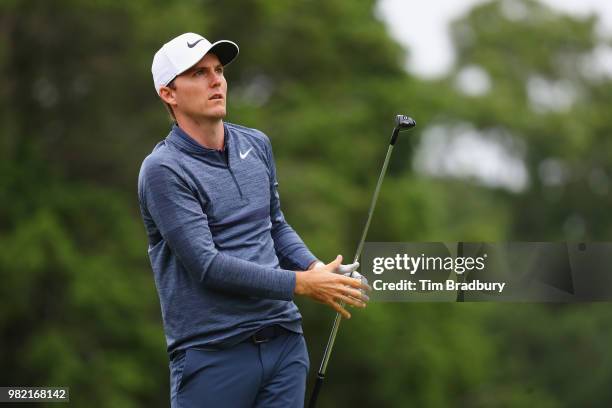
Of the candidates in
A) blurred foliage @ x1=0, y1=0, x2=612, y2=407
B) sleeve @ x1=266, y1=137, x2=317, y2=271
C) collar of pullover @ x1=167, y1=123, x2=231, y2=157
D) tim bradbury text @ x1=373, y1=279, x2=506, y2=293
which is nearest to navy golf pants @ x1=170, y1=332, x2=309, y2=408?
sleeve @ x1=266, y1=137, x2=317, y2=271

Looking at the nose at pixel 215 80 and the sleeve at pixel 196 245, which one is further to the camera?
the nose at pixel 215 80

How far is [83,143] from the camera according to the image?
1750 centimetres

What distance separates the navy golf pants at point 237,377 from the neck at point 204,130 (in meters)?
0.59

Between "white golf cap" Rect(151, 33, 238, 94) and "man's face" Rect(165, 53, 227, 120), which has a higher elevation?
"white golf cap" Rect(151, 33, 238, 94)

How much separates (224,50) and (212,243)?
0.60 metres

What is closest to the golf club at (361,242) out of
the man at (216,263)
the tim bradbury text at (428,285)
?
the man at (216,263)

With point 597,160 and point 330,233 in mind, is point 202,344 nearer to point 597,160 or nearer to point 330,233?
point 330,233

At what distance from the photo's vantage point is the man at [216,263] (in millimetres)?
3375

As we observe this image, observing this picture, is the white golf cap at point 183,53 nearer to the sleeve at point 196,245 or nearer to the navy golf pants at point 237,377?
the sleeve at point 196,245

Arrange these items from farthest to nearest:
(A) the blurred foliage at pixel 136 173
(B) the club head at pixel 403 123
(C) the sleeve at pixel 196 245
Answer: (A) the blurred foliage at pixel 136 173 → (B) the club head at pixel 403 123 → (C) the sleeve at pixel 196 245

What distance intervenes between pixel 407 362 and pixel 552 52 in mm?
15944

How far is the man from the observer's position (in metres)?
3.38

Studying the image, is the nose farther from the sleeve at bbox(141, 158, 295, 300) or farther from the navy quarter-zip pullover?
the sleeve at bbox(141, 158, 295, 300)

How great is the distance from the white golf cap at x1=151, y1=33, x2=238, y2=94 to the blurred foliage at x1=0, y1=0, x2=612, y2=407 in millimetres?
12075
